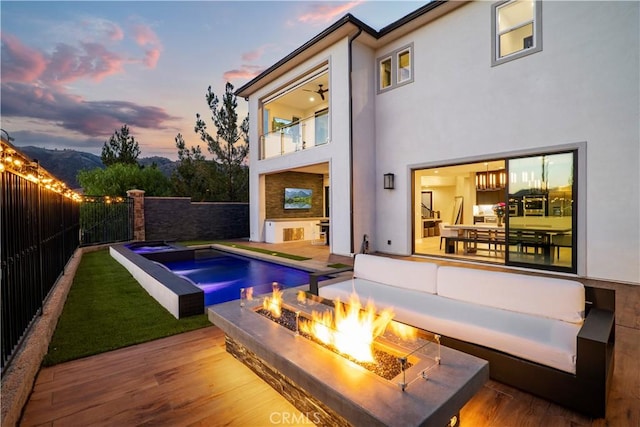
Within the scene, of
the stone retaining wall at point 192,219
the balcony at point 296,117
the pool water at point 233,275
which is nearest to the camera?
the pool water at point 233,275

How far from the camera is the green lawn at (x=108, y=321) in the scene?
9.96 ft

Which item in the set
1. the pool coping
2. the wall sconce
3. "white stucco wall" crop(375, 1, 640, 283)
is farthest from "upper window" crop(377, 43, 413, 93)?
the pool coping

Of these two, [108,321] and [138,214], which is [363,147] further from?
[138,214]

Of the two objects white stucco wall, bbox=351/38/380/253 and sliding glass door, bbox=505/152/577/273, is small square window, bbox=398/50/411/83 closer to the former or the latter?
white stucco wall, bbox=351/38/380/253

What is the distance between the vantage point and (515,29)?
6.32 m

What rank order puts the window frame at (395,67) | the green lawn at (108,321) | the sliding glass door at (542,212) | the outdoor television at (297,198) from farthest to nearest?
the outdoor television at (297,198), the window frame at (395,67), the sliding glass door at (542,212), the green lawn at (108,321)

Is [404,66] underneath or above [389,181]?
above

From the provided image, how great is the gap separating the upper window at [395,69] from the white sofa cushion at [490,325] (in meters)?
6.72

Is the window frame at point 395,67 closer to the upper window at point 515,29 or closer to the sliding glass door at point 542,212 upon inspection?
the upper window at point 515,29

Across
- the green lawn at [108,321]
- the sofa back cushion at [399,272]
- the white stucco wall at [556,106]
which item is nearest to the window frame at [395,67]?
the white stucco wall at [556,106]

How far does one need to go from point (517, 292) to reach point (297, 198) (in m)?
10.8

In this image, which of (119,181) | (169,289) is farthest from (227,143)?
(169,289)

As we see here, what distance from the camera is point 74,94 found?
2083cm

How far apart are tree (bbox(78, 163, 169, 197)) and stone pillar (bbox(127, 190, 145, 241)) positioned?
893cm
